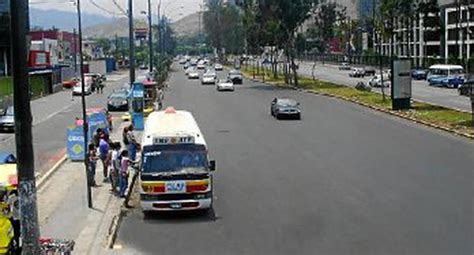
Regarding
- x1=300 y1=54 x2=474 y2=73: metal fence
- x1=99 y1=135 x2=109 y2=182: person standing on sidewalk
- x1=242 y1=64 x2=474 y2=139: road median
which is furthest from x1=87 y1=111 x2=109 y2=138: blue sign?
x1=300 y1=54 x2=474 y2=73: metal fence

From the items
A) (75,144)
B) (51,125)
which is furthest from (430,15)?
(75,144)

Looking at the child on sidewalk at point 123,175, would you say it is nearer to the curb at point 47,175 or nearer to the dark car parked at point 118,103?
Result: the curb at point 47,175

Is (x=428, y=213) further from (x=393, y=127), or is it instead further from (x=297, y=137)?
(x=393, y=127)

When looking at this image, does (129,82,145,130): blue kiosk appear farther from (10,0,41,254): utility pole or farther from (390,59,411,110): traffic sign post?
(10,0,41,254): utility pole

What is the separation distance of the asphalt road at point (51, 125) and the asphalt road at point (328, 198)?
6823 millimetres

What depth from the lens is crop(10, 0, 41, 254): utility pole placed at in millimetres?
12172

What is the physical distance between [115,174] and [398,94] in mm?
30510

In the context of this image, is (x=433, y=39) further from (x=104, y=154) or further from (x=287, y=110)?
(x=104, y=154)

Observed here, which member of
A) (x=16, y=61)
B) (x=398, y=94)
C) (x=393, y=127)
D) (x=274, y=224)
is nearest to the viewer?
(x=16, y=61)

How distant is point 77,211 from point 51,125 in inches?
1106

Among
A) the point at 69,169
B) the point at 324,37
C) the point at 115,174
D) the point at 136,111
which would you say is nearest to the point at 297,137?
the point at 136,111

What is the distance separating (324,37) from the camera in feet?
556

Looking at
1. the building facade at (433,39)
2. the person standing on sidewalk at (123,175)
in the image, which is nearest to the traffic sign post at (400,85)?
the person standing on sidewalk at (123,175)

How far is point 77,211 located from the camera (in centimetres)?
2066
